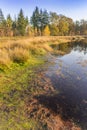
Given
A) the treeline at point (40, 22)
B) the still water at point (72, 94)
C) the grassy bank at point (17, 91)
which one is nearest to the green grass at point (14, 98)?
the grassy bank at point (17, 91)

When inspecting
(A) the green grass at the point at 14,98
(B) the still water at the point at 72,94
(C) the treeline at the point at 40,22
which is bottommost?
(B) the still water at the point at 72,94

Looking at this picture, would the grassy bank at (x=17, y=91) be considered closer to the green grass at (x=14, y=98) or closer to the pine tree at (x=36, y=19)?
the green grass at (x=14, y=98)

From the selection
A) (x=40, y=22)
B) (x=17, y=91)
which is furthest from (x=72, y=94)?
(x=40, y=22)

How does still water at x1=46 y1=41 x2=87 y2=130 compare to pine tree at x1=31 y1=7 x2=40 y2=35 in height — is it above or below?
below

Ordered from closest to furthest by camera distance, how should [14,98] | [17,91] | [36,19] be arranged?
[14,98]
[17,91]
[36,19]

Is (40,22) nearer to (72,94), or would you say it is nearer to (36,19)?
(36,19)

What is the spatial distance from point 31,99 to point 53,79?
2.59 meters

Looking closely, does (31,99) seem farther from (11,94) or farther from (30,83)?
(30,83)

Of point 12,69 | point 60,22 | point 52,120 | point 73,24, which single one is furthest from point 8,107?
point 73,24

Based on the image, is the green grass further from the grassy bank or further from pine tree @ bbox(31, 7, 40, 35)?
pine tree @ bbox(31, 7, 40, 35)

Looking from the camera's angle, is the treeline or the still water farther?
the treeline

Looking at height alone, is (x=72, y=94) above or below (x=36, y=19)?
below

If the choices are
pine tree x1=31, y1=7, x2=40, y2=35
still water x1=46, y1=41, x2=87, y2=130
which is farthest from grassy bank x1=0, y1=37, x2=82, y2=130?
pine tree x1=31, y1=7, x2=40, y2=35

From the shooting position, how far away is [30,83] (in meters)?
7.27
